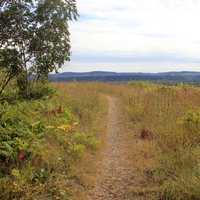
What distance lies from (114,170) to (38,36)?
5044 mm

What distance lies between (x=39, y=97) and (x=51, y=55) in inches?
137

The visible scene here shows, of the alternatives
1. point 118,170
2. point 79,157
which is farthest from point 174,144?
point 79,157

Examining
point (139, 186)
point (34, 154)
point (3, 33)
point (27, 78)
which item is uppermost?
point (3, 33)

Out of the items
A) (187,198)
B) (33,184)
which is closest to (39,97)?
(33,184)

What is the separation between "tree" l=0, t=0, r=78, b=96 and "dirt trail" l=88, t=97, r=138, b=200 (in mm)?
2893

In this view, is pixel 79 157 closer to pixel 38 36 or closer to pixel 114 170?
pixel 114 170

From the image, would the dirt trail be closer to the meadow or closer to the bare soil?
the bare soil

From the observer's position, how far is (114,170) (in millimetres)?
8945

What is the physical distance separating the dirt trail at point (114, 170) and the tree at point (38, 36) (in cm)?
289


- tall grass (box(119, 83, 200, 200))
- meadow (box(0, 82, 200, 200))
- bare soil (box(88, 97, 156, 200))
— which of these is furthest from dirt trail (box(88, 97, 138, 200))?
tall grass (box(119, 83, 200, 200))

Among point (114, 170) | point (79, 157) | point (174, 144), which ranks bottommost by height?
point (114, 170)

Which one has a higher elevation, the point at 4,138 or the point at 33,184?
the point at 4,138

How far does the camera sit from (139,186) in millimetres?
7777

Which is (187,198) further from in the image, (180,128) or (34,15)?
(34,15)
